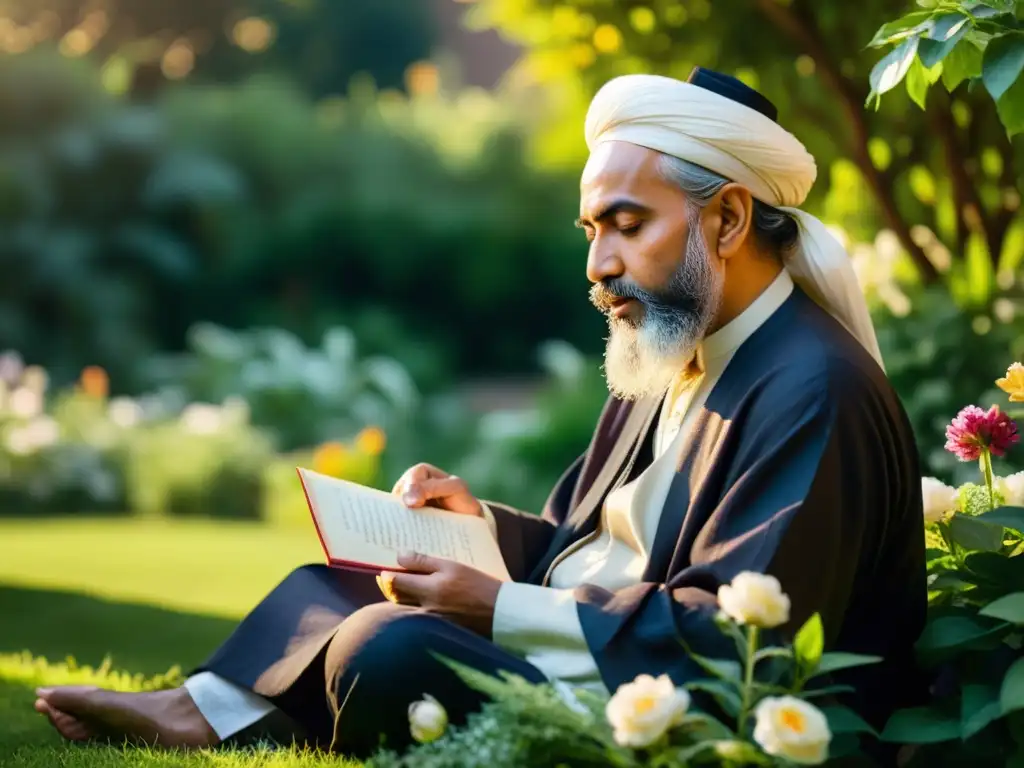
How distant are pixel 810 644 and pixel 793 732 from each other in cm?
24

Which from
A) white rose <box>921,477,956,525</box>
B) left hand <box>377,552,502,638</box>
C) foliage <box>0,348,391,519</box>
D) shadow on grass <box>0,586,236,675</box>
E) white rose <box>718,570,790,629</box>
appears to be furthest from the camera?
foliage <box>0,348,391,519</box>

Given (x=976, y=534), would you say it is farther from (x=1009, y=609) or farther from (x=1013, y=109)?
(x=1013, y=109)

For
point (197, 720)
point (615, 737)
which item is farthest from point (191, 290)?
point (615, 737)

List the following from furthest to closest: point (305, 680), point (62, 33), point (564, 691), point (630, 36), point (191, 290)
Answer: point (62, 33) < point (191, 290) < point (630, 36) < point (305, 680) < point (564, 691)

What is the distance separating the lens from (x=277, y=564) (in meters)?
7.16

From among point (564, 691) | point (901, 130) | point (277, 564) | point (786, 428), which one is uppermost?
point (901, 130)

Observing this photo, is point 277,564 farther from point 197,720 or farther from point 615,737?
point 615,737

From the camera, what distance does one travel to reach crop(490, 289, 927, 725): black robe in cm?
283

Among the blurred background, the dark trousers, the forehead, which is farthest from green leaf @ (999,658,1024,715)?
the blurred background

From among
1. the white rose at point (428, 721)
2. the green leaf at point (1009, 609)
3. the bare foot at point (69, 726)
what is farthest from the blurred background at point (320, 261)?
the green leaf at point (1009, 609)

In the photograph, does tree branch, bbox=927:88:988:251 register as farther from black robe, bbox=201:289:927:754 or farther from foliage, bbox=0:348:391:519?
foliage, bbox=0:348:391:519

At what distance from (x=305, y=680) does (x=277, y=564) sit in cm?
395

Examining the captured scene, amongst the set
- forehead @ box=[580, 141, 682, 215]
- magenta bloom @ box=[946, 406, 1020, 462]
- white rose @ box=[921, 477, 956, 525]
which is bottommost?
white rose @ box=[921, 477, 956, 525]

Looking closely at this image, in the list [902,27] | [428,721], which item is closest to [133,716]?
[428,721]
